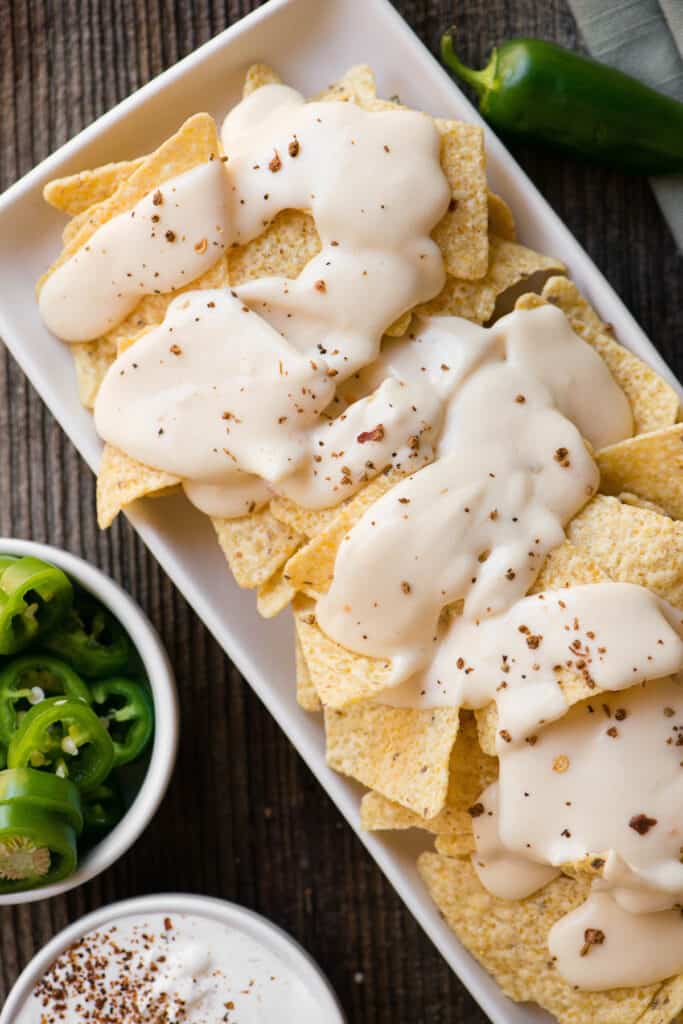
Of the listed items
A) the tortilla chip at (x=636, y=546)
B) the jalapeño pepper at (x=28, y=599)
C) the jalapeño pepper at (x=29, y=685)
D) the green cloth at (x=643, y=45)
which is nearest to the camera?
the tortilla chip at (x=636, y=546)

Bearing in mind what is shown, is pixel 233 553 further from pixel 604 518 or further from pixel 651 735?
pixel 651 735

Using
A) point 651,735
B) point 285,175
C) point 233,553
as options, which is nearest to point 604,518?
point 651,735

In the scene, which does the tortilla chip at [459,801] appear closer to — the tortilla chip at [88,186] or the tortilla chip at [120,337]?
the tortilla chip at [120,337]

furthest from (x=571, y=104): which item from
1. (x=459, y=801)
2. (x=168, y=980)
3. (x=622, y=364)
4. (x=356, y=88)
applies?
(x=168, y=980)

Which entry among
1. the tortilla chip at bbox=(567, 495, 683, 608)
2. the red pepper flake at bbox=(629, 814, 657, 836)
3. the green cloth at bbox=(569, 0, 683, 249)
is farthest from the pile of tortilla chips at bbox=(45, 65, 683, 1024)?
the green cloth at bbox=(569, 0, 683, 249)

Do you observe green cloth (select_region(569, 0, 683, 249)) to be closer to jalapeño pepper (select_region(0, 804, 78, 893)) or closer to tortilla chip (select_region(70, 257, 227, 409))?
tortilla chip (select_region(70, 257, 227, 409))

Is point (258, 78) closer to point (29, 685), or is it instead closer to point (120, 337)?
point (120, 337)

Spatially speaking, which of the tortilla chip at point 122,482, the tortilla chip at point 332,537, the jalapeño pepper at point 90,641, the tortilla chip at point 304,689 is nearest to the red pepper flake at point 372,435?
the tortilla chip at point 332,537
